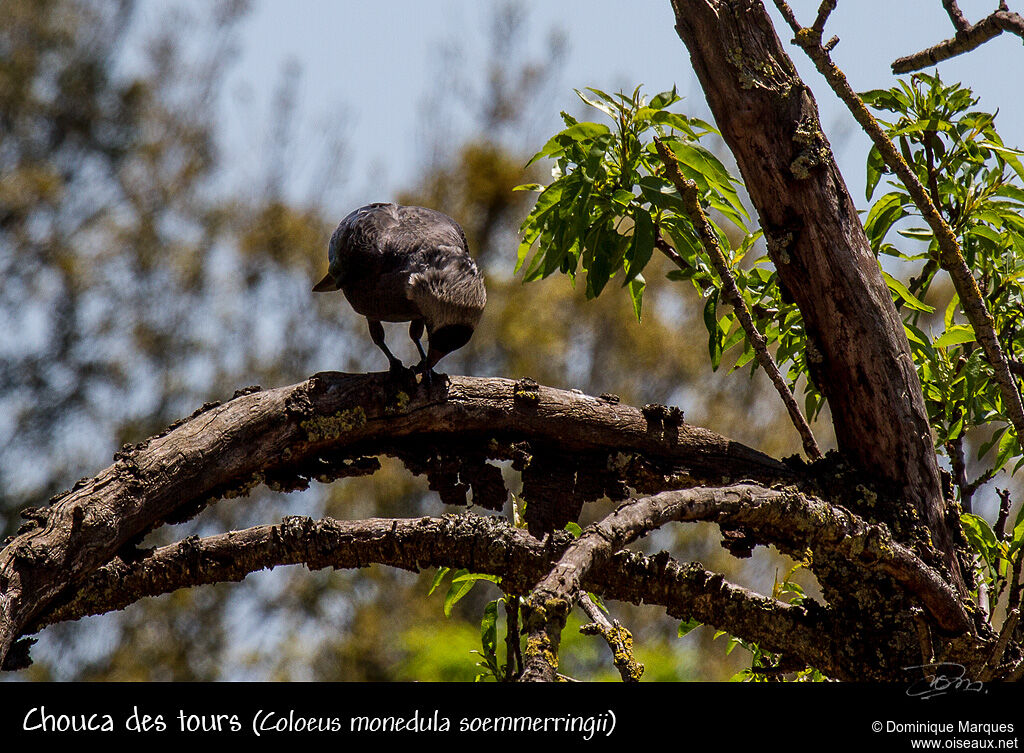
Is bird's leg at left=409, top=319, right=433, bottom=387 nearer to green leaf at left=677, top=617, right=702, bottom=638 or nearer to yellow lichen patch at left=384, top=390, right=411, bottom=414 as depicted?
yellow lichen patch at left=384, top=390, right=411, bottom=414

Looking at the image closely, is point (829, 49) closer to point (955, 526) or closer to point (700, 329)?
point (955, 526)

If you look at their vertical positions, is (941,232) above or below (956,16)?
below

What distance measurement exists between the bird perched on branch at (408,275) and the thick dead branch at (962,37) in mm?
1216

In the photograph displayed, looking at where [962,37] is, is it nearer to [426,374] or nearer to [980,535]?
[980,535]

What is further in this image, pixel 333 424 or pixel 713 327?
pixel 713 327

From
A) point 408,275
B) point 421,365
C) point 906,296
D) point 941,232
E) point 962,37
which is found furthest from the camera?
point 408,275

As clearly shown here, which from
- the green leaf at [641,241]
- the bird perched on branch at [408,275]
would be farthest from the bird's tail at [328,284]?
the green leaf at [641,241]

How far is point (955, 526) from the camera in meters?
2.28

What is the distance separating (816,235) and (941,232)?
0.26 meters

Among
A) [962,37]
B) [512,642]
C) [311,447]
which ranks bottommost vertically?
[512,642]

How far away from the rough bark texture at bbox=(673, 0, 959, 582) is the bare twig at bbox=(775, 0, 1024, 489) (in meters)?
0.12

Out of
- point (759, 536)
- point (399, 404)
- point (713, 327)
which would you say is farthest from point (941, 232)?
point (399, 404)

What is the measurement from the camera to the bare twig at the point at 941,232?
1.99m

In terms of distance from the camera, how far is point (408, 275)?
8.58ft
